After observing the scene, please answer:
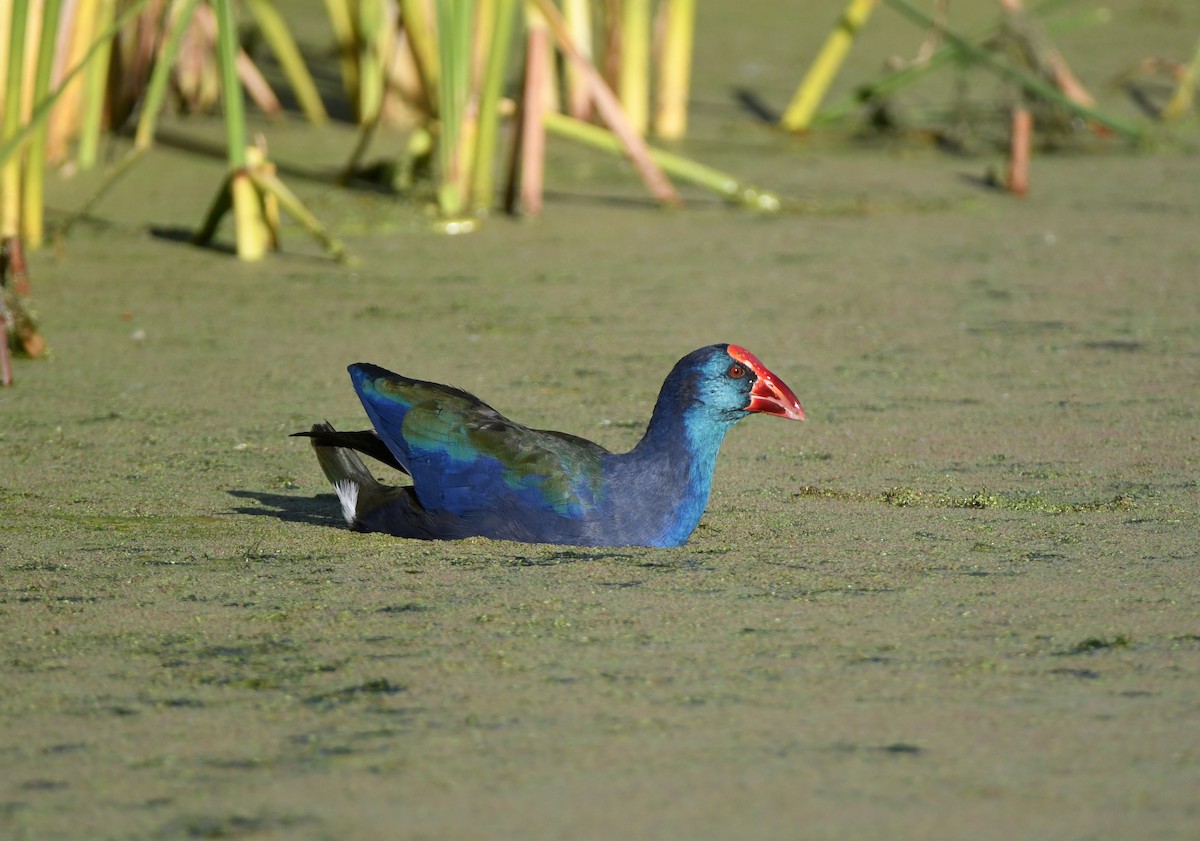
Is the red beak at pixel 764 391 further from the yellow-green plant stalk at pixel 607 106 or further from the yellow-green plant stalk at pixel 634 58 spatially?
the yellow-green plant stalk at pixel 634 58

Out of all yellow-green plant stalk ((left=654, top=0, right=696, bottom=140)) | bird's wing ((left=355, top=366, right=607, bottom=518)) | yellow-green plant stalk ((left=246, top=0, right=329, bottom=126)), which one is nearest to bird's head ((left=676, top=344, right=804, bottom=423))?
bird's wing ((left=355, top=366, right=607, bottom=518))

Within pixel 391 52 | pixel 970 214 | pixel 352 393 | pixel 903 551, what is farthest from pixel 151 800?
pixel 391 52

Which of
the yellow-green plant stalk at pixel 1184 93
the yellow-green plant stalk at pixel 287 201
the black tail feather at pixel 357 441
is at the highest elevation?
the yellow-green plant stalk at pixel 1184 93

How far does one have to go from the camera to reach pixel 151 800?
2.13m

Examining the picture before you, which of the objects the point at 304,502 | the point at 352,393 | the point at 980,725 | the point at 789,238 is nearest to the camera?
the point at 980,725

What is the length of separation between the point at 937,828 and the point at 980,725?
330mm

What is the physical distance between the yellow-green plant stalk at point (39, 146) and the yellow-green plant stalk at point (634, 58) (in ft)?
8.19

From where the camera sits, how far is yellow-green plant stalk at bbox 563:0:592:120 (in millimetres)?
7156

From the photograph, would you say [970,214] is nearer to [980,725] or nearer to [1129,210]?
[1129,210]

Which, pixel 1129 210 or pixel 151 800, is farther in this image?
pixel 1129 210

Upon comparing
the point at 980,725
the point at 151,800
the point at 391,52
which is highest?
the point at 391,52

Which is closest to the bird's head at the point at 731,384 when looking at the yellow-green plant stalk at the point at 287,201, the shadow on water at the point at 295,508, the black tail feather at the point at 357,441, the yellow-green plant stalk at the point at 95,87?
the black tail feather at the point at 357,441

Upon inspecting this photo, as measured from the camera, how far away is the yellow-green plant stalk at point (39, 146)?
5191 mm

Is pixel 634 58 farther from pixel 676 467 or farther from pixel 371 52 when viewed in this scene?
pixel 676 467
